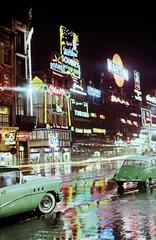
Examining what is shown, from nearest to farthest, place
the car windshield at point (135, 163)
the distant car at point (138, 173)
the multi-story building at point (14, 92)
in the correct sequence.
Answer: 1. the distant car at point (138, 173)
2. the car windshield at point (135, 163)
3. the multi-story building at point (14, 92)

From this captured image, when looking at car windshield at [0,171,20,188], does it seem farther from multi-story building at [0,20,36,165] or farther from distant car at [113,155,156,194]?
multi-story building at [0,20,36,165]

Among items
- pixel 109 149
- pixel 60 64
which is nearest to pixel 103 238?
pixel 60 64

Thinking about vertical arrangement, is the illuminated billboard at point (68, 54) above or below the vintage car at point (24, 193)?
above

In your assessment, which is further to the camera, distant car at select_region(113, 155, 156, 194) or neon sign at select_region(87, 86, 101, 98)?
neon sign at select_region(87, 86, 101, 98)

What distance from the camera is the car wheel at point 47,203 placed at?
13.1m

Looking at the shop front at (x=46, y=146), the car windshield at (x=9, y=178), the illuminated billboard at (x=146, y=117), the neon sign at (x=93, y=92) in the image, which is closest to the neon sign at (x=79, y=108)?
the neon sign at (x=93, y=92)

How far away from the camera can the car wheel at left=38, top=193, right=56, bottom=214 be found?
13125 mm

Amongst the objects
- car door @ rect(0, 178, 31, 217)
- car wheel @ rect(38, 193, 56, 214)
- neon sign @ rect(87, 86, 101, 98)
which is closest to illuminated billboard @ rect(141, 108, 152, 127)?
neon sign @ rect(87, 86, 101, 98)

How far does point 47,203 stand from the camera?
43.8 feet

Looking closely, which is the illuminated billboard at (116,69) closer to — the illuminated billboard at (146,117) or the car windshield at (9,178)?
the illuminated billboard at (146,117)

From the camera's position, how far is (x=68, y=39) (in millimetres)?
83562

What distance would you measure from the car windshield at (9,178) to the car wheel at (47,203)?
128cm

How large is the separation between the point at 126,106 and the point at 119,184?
377ft

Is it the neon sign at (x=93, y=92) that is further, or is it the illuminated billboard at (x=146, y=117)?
the illuminated billboard at (x=146, y=117)
